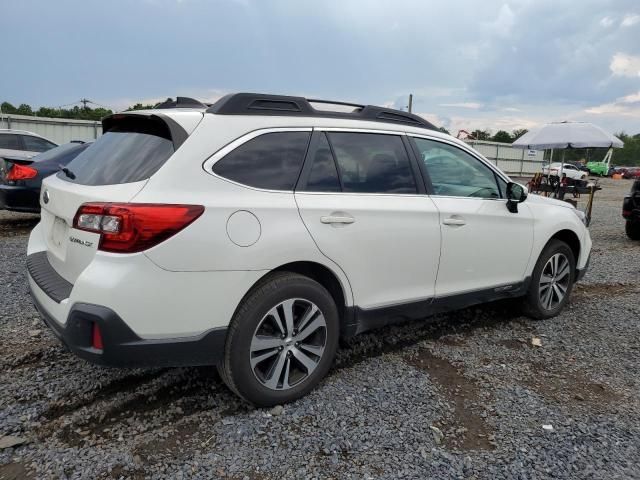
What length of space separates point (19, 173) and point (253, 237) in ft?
21.3

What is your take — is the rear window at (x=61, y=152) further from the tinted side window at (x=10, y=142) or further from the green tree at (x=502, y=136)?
the green tree at (x=502, y=136)

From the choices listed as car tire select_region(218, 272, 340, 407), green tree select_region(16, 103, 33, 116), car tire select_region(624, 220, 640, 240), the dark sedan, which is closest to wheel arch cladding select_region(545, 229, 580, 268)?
car tire select_region(218, 272, 340, 407)

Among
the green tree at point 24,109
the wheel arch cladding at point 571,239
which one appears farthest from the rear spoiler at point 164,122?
the green tree at point 24,109

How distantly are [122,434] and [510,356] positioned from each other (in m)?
2.79

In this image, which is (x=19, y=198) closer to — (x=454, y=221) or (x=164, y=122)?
(x=164, y=122)

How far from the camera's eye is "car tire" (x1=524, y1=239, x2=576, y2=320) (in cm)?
450

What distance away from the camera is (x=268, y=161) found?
285 cm

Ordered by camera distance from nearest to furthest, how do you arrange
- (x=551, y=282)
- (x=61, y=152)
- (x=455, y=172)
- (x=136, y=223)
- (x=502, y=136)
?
(x=136, y=223), (x=455, y=172), (x=551, y=282), (x=61, y=152), (x=502, y=136)

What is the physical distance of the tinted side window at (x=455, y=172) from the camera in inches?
145

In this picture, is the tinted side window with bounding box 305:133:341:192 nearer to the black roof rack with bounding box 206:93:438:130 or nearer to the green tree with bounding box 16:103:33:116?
the black roof rack with bounding box 206:93:438:130

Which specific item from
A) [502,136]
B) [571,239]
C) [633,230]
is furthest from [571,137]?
[502,136]

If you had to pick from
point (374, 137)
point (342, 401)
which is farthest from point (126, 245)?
point (374, 137)

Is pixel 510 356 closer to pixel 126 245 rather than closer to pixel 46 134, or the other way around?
pixel 126 245

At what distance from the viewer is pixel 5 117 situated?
17.9 meters
